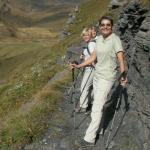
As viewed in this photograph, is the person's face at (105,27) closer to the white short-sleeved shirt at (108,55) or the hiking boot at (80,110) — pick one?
the white short-sleeved shirt at (108,55)

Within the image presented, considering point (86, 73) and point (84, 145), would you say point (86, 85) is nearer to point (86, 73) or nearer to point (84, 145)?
point (86, 73)

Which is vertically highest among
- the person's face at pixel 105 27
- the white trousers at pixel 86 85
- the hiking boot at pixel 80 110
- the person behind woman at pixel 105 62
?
the person's face at pixel 105 27

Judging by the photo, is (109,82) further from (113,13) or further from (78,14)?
(78,14)

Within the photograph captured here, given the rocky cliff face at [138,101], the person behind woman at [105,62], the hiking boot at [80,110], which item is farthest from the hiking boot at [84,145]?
the hiking boot at [80,110]

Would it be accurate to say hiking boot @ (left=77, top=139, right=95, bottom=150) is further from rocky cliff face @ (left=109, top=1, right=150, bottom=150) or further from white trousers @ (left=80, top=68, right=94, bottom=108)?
white trousers @ (left=80, top=68, right=94, bottom=108)

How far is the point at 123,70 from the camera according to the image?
42.9 feet

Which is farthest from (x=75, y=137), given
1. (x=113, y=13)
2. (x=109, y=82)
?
(x=113, y=13)

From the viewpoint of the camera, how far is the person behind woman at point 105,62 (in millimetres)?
13164

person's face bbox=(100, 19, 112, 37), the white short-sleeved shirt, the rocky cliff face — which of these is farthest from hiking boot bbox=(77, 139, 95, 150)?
person's face bbox=(100, 19, 112, 37)

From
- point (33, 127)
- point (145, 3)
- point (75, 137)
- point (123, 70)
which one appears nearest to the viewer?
point (123, 70)

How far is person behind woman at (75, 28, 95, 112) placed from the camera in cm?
1593

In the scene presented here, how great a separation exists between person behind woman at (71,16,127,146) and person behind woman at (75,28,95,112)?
2.13 metres

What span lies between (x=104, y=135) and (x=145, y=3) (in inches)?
259

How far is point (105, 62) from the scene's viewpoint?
13.5m
